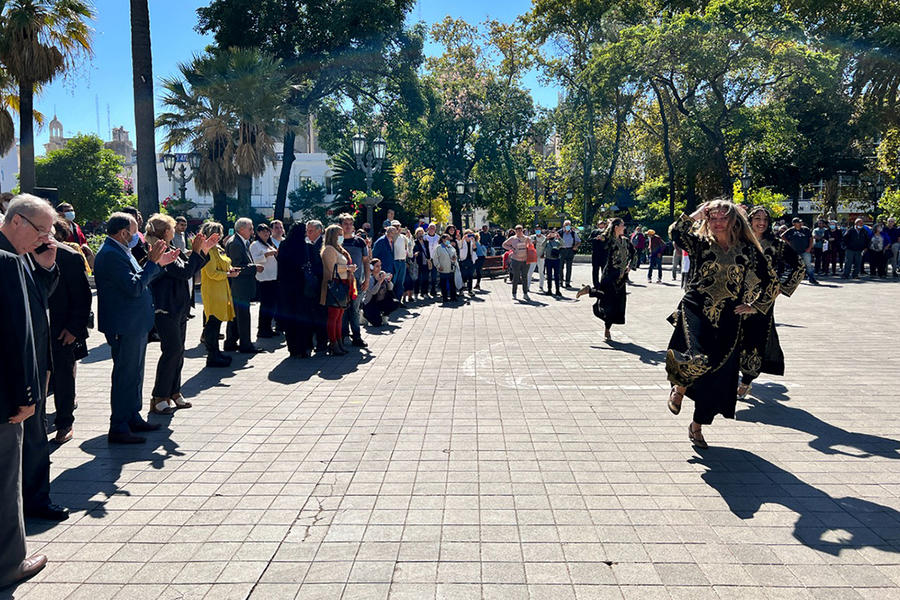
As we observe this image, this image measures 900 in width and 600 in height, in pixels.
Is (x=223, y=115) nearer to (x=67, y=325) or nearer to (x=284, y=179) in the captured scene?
(x=284, y=179)

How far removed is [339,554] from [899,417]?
5.35m

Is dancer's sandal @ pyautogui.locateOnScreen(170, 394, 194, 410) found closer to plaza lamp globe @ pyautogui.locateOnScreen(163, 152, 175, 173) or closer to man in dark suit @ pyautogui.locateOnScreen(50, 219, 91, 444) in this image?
man in dark suit @ pyautogui.locateOnScreen(50, 219, 91, 444)

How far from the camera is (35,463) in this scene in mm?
3826

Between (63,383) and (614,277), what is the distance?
7.35m

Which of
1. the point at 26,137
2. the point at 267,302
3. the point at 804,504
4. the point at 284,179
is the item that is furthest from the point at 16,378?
the point at 284,179

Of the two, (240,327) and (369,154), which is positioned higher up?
(369,154)

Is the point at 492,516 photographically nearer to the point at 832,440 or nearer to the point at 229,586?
the point at 229,586

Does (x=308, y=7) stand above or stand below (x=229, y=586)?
above

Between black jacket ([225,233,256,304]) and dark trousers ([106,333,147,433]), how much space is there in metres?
3.93

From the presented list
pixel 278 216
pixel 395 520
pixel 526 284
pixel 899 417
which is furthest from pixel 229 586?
pixel 278 216

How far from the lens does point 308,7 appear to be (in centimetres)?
3050

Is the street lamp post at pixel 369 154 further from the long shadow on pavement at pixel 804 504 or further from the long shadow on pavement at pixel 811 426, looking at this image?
the long shadow on pavement at pixel 804 504

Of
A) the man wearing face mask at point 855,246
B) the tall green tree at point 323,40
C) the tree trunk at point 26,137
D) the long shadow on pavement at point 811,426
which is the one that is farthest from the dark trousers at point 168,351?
the tall green tree at point 323,40

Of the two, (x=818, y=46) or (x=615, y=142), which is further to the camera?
(x=615, y=142)
